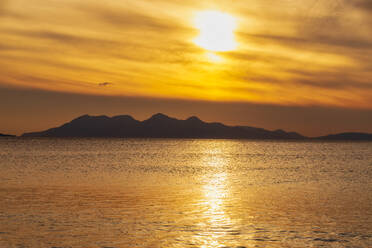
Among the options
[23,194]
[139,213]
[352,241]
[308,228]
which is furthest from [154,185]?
[352,241]

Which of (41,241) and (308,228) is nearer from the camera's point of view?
(41,241)

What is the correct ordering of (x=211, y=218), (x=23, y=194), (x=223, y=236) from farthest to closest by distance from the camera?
1. (x=23, y=194)
2. (x=211, y=218)
3. (x=223, y=236)

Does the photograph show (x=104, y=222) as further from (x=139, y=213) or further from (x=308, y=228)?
(x=308, y=228)

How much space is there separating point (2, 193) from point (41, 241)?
16.3m

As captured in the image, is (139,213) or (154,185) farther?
(154,185)

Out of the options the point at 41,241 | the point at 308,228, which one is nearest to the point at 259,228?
the point at 308,228

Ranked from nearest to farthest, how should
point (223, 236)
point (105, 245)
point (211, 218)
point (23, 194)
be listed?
point (105, 245) < point (223, 236) < point (211, 218) < point (23, 194)

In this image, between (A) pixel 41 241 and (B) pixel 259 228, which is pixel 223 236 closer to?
(B) pixel 259 228

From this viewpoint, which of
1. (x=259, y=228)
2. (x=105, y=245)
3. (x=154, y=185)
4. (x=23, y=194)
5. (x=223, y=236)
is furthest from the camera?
(x=154, y=185)

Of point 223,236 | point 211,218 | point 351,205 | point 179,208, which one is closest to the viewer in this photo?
point 223,236

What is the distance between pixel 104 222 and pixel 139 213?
2.91 metres

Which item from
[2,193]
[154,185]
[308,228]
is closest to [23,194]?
[2,193]

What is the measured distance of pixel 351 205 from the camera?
27.4 meters

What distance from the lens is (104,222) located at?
2108 cm
